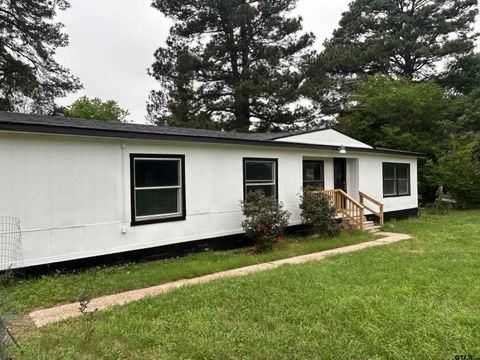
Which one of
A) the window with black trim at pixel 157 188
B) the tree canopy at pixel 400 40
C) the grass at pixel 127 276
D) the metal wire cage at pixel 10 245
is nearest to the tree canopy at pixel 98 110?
the tree canopy at pixel 400 40

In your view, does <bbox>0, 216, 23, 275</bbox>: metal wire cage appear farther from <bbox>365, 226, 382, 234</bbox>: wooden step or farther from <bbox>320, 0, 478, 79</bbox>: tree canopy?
<bbox>320, 0, 478, 79</bbox>: tree canopy

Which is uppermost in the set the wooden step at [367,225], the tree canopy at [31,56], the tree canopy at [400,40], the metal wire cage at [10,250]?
the tree canopy at [400,40]

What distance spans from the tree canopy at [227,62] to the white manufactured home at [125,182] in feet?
34.6

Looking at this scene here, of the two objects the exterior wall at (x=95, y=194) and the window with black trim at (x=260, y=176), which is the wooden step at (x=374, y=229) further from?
the exterior wall at (x=95, y=194)

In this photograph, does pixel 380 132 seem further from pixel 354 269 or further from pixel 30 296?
pixel 30 296

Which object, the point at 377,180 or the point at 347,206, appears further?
the point at 377,180

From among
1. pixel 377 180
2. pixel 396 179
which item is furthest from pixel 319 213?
pixel 396 179

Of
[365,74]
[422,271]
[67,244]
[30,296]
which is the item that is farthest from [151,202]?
[365,74]

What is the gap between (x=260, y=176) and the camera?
29.2ft

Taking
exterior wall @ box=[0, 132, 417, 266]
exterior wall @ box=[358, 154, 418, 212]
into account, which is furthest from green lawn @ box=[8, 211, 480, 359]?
exterior wall @ box=[358, 154, 418, 212]

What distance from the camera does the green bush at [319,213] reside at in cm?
895

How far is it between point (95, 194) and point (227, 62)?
1643 cm

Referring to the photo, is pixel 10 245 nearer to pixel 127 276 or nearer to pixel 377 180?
pixel 127 276

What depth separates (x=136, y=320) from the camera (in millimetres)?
3674
